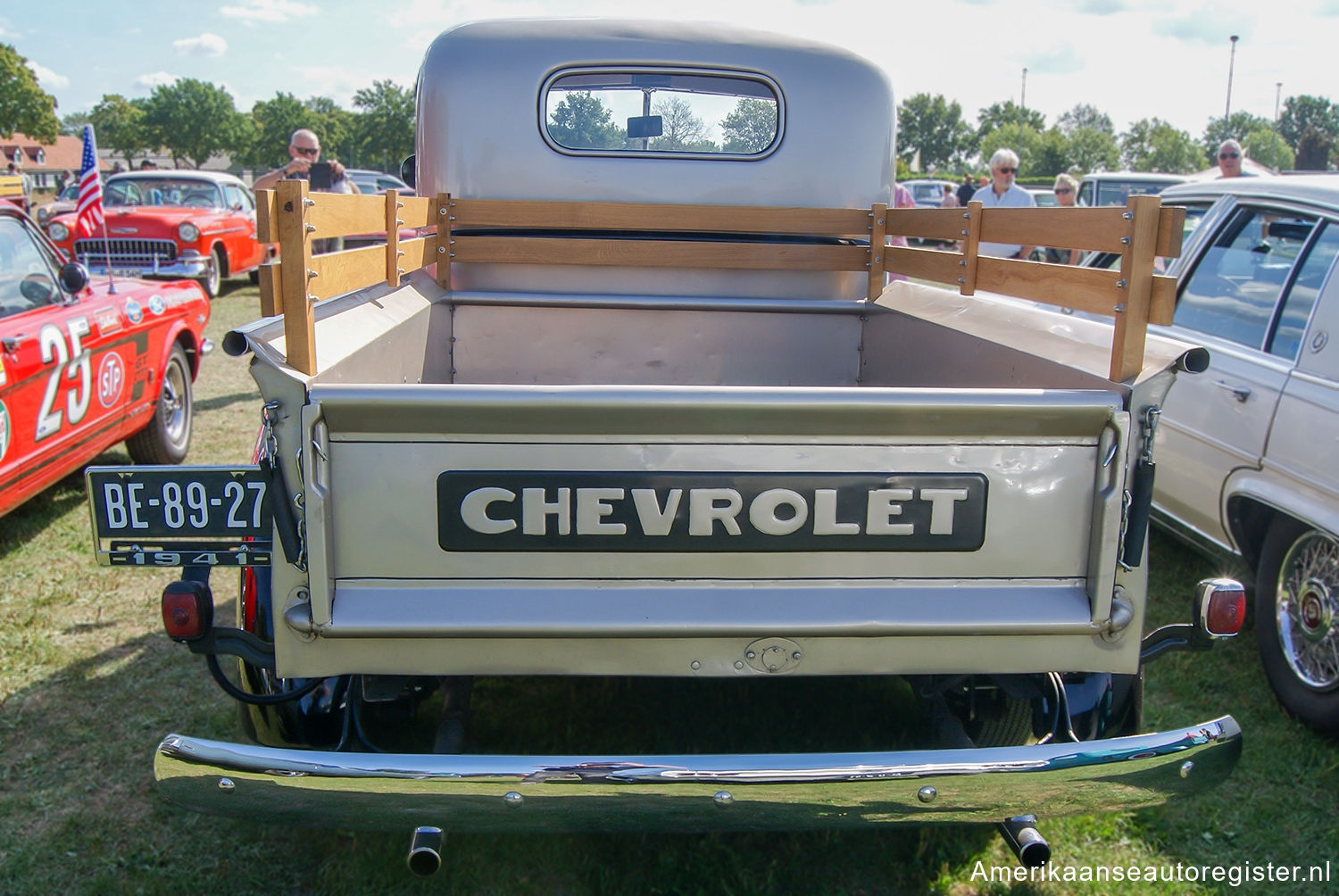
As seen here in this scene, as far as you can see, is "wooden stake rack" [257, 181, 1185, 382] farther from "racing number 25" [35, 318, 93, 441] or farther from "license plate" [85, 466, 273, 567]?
"racing number 25" [35, 318, 93, 441]

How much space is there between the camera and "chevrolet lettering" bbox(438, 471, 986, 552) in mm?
1914

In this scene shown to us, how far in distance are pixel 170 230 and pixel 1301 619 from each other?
40.8ft

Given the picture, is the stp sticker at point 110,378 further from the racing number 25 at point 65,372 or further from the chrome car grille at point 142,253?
the chrome car grille at point 142,253

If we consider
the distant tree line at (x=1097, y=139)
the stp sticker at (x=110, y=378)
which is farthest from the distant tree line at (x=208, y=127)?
the stp sticker at (x=110, y=378)

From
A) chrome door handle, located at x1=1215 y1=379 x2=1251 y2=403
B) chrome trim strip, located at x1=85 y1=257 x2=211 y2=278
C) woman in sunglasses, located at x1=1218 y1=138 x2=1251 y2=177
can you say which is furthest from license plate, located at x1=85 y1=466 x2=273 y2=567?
chrome trim strip, located at x1=85 y1=257 x2=211 y2=278

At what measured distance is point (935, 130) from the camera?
4035 inches

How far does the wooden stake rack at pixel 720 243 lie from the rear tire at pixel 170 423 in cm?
281

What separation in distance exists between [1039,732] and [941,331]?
1231mm

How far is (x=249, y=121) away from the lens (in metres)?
79.4

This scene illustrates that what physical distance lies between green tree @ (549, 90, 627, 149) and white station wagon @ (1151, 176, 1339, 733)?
8.06ft

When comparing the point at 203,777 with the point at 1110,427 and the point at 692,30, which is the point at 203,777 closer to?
the point at 1110,427

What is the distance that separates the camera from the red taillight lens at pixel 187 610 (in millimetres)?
2027

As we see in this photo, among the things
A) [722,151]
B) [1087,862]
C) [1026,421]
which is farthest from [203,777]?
[722,151]

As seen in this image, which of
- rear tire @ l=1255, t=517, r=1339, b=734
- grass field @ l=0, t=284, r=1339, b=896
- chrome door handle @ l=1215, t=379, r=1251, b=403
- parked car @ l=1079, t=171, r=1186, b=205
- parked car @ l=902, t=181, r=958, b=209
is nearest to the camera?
grass field @ l=0, t=284, r=1339, b=896
